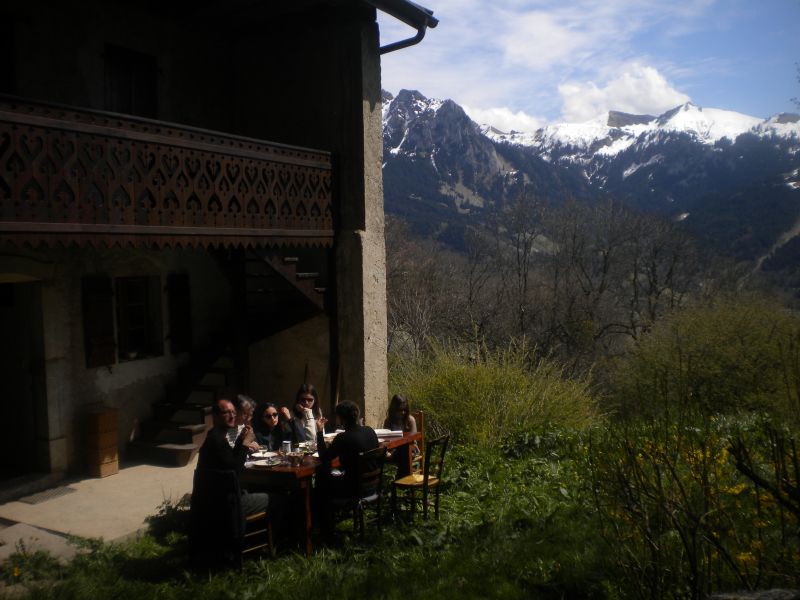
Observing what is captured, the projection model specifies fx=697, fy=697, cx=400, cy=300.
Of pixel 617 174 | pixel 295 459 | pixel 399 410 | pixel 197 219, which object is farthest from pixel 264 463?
pixel 617 174

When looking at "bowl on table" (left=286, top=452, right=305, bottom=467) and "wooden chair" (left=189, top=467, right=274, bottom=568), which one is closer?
"wooden chair" (left=189, top=467, right=274, bottom=568)

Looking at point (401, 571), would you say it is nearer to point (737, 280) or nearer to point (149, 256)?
point (149, 256)

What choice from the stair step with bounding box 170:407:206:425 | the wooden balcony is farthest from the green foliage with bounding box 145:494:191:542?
the wooden balcony

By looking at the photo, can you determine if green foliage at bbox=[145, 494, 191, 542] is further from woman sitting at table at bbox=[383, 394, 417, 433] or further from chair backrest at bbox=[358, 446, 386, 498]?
woman sitting at table at bbox=[383, 394, 417, 433]

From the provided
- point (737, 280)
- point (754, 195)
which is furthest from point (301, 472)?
point (754, 195)

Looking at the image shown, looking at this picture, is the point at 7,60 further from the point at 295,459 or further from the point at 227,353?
the point at 295,459

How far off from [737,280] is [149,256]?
39739 millimetres

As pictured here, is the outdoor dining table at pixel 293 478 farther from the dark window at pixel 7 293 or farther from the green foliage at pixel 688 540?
the dark window at pixel 7 293

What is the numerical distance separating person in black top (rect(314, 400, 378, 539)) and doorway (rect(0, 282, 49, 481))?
4101 millimetres

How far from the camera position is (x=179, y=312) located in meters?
10.4

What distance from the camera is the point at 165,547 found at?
6742 millimetres

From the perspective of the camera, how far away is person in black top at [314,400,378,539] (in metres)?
6.45

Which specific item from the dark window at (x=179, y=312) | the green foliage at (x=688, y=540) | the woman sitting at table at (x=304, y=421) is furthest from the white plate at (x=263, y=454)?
the dark window at (x=179, y=312)

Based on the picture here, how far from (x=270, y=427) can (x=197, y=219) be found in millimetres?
2410
